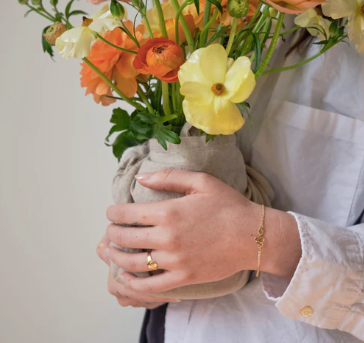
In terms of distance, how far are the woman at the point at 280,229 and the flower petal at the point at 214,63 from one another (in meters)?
0.17

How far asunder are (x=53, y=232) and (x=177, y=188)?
1.97 ft

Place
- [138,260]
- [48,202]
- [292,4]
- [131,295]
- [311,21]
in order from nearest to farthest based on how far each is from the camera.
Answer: [292,4] < [311,21] < [138,260] < [131,295] < [48,202]

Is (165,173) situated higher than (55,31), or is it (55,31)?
(55,31)

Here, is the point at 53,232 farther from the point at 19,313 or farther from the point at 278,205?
the point at 278,205

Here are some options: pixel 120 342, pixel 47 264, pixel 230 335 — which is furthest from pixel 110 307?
pixel 230 335

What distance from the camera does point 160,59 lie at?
15.9 inches

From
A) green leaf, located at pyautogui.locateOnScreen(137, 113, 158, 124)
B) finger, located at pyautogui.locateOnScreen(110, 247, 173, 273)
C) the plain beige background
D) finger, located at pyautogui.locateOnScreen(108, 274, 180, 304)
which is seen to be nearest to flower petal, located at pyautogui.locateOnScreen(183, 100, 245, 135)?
green leaf, located at pyautogui.locateOnScreen(137, 113, 158, 124)

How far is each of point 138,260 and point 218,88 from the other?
281mm

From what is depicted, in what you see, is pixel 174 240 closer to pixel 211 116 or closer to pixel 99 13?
pixel 211 116

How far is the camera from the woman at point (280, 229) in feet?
1.71

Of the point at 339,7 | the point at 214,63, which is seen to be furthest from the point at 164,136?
the point at 339,7

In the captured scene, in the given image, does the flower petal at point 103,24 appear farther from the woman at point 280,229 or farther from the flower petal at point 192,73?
the woman at point 280,229

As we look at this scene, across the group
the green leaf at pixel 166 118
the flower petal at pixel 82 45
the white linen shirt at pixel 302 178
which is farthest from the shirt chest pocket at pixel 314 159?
the flower petal at pixel 82 45

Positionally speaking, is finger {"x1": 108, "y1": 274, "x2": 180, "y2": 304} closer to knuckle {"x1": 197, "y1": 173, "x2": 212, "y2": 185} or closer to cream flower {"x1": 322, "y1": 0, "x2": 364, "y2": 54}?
knuckle {"x1": 197, "y1": 173, "x2": 212, "y2": 185}
